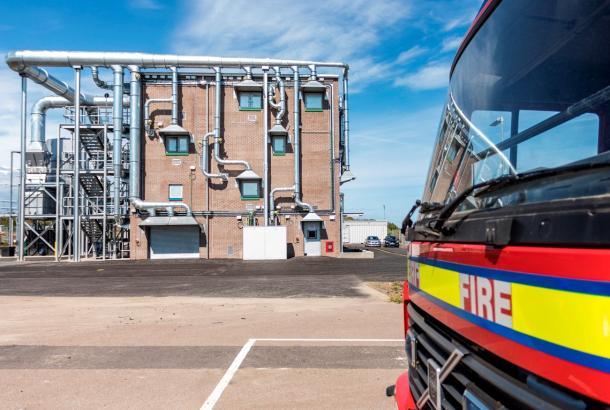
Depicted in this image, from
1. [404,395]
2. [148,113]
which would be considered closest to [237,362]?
[404,395]

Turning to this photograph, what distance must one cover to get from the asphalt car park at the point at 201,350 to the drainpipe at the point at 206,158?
66.4 feet

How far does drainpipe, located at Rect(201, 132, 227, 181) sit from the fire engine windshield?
104 ft

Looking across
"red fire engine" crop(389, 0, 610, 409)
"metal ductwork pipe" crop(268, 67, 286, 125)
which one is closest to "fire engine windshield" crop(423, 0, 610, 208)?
"red fire engine" crop(389, 0, 610, 409)

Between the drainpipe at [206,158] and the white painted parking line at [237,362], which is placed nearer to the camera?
the white painted parking line at [237,362]

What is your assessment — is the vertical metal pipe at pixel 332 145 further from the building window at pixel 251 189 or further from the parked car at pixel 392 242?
the parked car at pixel 392 242

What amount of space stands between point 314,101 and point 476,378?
111 ft

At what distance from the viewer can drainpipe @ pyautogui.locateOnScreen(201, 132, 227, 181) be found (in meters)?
33.6

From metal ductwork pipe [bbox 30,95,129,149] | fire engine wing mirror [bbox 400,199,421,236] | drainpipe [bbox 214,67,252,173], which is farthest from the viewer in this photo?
metal ductwork pipe [bbox 30,95,129,149]

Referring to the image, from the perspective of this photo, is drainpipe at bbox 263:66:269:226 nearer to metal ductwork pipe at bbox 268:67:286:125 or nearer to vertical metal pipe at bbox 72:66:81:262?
metal ductwork pipe at bbox 268:67:286:125

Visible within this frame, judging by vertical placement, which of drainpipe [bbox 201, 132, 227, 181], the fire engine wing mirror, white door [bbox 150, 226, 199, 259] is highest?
drainpipe [bbox 201, 132, 227, 181]

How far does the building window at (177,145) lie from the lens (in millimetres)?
34125

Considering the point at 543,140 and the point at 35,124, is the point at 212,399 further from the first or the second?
the point at 35,124

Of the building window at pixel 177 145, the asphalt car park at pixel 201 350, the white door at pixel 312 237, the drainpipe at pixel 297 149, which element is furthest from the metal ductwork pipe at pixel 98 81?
the asphalt car park at pixel 201 350

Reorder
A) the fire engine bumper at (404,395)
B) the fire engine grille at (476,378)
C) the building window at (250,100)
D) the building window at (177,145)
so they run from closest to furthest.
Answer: the fire engine grille at (476,378), the fire engine bumper at (404,395), the building window at (177,145), the building window at (250,100)
